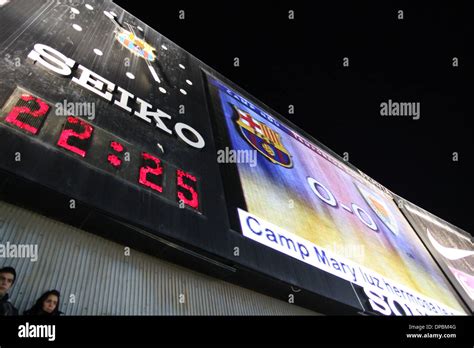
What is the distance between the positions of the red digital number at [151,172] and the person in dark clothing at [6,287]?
94.9 inches

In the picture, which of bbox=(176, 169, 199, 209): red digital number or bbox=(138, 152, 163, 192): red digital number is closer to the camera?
bbox=(138, 152, 163, 192): red digital number

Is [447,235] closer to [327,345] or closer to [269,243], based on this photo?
[269,243]

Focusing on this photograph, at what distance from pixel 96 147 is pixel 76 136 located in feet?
1.12

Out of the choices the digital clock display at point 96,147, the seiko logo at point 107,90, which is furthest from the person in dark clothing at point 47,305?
the seiko logo at point 107,90

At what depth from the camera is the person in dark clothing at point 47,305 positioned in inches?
148

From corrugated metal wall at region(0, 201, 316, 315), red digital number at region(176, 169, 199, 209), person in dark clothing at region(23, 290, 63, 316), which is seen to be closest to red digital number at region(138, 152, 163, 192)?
red digital number at region(176, 169, 199, 209)

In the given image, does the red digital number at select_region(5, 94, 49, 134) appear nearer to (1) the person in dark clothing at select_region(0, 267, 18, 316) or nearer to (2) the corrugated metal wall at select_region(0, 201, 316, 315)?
(2) the corrugated metal wall at select_region(0, 201, 316, 315)

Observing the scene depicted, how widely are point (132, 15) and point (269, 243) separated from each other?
890cm

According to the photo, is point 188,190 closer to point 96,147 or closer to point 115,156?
point 115,156

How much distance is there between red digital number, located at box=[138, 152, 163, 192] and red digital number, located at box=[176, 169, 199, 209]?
1.28 feet

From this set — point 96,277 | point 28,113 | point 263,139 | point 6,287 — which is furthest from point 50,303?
point 263,139

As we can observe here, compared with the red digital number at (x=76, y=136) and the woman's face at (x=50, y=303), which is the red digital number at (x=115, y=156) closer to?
the red digital number at (x=76, y=136)

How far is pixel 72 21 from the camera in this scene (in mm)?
8203

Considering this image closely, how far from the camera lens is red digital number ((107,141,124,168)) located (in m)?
5.67
